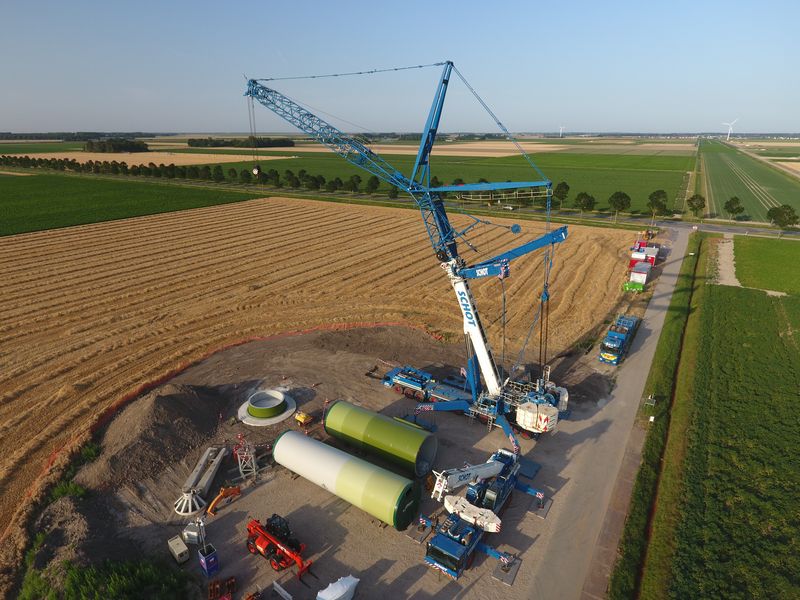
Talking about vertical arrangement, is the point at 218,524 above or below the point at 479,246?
below

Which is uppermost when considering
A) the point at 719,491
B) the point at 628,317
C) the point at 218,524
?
the point at 628,317

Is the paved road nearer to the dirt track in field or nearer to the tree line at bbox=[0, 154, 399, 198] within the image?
the dirt track in field

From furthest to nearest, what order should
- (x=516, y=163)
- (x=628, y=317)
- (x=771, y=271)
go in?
(x=516, y=163), (x=771, y=271), (x=628, y=317)

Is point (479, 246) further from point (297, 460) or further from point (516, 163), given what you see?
point (516, 163)

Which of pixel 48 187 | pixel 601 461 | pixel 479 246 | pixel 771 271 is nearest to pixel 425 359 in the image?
pixel 601 461

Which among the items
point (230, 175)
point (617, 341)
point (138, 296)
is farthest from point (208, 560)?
point (230, 175)

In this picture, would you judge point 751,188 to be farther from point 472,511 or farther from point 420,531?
point 420,531

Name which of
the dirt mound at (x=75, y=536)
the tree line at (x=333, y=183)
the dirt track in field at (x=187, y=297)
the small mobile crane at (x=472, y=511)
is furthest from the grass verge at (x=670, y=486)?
the tree line at (x=333, y=183)
